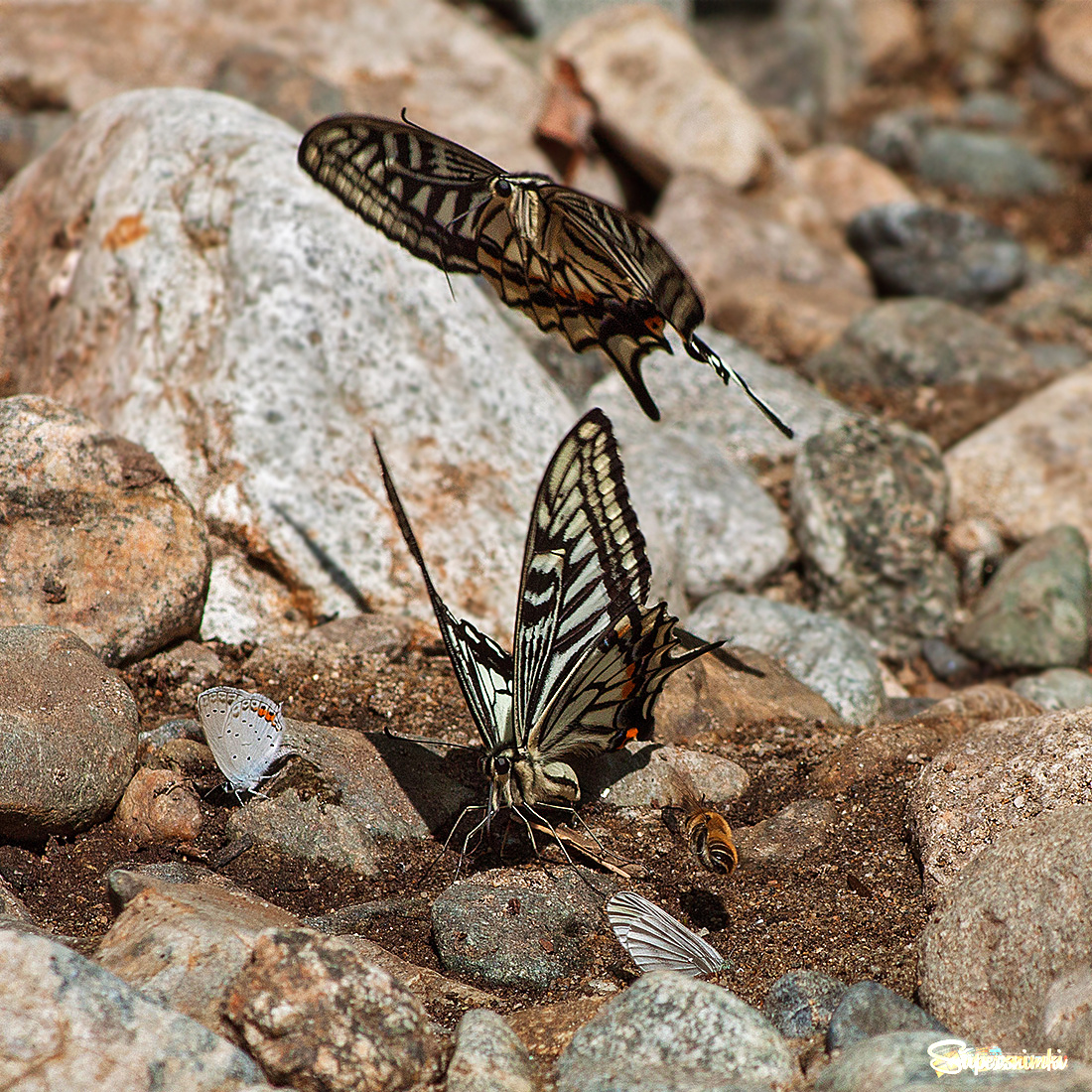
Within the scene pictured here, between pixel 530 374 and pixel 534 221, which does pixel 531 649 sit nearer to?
pixel 534 221

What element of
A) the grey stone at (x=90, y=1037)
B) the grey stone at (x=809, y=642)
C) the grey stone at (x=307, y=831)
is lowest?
the grey stone at (x=307, y=831)

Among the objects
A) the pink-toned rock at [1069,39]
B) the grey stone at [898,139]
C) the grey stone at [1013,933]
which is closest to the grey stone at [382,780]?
the grey stone at [1013,933]

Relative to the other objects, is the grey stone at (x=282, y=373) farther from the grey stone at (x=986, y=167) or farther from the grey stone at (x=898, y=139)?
the grey stone at (x=898, y=139)

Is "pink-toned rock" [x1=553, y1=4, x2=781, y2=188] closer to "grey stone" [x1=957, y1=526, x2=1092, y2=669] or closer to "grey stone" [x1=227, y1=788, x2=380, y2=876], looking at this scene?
"grey stone" [x1=957, y1=526, x2=1092, y2=669]

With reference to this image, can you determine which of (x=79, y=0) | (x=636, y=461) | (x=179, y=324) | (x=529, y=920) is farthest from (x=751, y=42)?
(x=529, y=920)

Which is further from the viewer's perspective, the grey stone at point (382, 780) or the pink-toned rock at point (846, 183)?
the pink-toned rock at point (846, 183)

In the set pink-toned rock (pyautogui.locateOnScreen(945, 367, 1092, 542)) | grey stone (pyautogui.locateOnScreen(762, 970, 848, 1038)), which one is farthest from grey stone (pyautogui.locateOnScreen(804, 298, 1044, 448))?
grey stone (pyautogui.locateOnScreen(762, 970, 848, 1038))

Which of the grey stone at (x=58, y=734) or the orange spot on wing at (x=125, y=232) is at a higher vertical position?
the orange spot on wing at (x=125, y=232)
